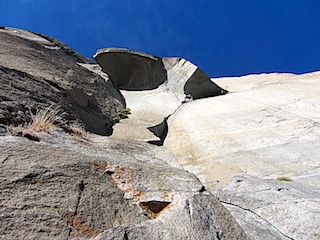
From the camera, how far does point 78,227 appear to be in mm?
2164

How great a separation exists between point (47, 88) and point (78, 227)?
13.6 feet

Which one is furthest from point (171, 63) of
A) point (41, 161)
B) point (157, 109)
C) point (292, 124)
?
point (41, 161)

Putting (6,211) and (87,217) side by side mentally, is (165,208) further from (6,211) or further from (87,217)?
(6,211)

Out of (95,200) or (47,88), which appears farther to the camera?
(47,88)

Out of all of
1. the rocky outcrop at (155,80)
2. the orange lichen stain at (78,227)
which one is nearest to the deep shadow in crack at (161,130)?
the rocky outcrop at (155,80)

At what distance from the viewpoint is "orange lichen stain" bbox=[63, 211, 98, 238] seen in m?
2.13

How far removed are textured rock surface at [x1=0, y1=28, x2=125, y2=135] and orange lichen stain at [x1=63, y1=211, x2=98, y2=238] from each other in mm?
1958

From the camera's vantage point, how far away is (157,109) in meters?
10.2

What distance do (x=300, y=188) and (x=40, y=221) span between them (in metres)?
3.33

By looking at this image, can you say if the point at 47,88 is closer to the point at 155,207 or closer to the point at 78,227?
the point at 155,207

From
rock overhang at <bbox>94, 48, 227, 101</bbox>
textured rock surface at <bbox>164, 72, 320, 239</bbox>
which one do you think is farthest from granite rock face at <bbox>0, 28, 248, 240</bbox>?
rock overhang at <bbox>94, 48, 227, 101</bbox>

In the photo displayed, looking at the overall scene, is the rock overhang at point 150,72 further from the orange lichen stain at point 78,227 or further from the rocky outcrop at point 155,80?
the orange lichen stain at point 78,227

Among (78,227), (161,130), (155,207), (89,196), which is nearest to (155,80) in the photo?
(161,130)

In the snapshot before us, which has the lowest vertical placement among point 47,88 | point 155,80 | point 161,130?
point 161,130
